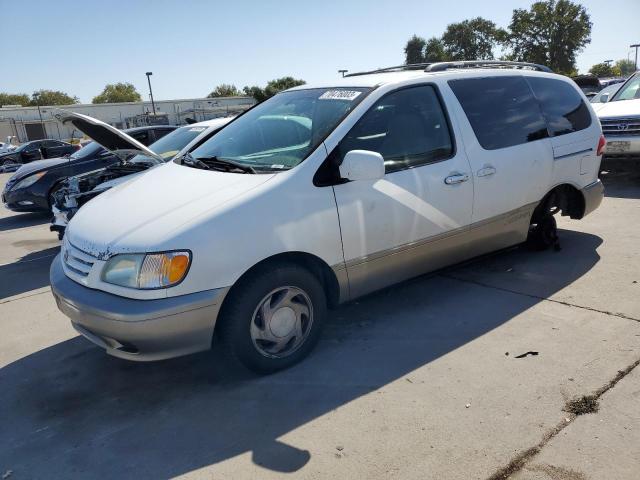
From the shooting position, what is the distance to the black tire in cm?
515

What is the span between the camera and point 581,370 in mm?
3102

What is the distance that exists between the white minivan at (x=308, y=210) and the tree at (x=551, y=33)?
52.5 meters

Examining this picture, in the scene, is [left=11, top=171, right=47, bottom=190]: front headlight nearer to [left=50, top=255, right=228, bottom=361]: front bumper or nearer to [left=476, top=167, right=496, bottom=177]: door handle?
[left=50, top=255, right=228, bottom=361]: front bumper

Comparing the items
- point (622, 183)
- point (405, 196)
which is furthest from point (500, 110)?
point (622, 183)

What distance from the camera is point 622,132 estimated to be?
809 cm

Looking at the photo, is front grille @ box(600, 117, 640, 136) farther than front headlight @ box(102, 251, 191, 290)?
Yes

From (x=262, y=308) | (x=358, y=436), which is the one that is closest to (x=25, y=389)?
(x=262, y=308)

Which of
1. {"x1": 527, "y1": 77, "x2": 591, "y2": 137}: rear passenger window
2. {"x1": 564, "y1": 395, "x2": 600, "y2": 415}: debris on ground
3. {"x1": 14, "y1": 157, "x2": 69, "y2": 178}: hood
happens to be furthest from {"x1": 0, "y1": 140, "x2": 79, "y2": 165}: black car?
{"x1": 564, "y1": 395, "x2": 600, "y2": 415}: debris on ground

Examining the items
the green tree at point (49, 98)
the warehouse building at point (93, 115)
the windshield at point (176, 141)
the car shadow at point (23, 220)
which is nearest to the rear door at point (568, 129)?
the windshield at point (176, 141)

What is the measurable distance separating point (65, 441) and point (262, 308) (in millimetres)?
1278

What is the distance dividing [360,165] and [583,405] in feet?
6.02

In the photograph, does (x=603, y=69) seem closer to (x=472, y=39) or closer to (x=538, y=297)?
(x=472, y=39)

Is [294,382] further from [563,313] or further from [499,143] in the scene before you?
[499,143]

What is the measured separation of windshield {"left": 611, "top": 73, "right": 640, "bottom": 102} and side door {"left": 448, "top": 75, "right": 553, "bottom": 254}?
6129 millimetres
